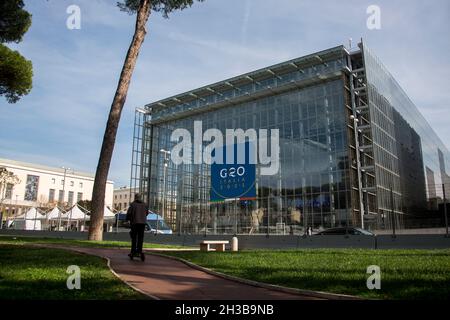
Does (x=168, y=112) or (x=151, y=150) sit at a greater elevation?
(x=168, y=112)

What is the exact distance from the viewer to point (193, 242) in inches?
1043

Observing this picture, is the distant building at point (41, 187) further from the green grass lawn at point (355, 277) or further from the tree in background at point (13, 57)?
the green grass lawn at point (355, 277)

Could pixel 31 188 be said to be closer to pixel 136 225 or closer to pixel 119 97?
pixel 119 97

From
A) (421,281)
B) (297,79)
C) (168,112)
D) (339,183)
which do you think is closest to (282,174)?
(339,183)

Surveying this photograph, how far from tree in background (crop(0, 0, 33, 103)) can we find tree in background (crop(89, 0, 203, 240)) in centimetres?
412

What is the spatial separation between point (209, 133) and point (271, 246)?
37.1m

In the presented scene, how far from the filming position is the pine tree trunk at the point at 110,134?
59.5ft

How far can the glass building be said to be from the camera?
4569 centimetres

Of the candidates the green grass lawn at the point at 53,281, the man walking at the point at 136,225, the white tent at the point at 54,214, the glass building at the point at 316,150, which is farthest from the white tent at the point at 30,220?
the green grass lawn at the point at 53,281

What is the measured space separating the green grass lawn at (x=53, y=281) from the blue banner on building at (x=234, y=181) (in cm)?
1405

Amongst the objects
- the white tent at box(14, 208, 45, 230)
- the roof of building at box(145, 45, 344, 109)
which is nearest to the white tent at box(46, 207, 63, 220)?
the white tent at box(14, 208, 45, 230)

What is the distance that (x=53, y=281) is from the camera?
6.54m

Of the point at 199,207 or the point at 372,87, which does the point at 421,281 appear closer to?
the point at 372,87
